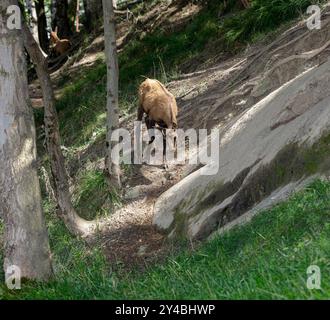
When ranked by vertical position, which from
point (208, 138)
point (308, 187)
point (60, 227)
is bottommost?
point (60, 227)

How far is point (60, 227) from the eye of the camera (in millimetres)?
11078

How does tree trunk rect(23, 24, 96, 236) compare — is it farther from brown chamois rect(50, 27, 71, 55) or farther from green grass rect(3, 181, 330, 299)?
brown chamois rect(50, 27, 71, 55)

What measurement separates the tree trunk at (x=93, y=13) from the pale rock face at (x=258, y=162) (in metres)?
12.1

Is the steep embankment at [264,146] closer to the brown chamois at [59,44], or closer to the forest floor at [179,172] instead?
the forest floor at [179,172]

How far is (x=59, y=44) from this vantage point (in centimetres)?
2245

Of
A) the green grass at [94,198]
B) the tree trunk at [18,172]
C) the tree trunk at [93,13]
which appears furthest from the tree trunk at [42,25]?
the tree trunk at [18,172]

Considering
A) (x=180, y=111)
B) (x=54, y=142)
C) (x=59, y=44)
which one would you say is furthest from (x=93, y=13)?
(x=54, y=142)

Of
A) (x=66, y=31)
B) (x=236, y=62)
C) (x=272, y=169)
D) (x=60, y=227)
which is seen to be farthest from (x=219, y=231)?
(x=66, y=31)

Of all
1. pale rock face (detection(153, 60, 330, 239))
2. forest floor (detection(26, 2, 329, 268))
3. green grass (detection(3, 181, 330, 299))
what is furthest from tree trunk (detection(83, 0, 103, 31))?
green grass (detection(3, 181, 330, 299))

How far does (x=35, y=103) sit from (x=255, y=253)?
542 inches

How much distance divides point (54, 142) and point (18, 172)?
6.98 ft

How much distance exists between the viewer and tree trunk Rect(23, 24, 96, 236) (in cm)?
981

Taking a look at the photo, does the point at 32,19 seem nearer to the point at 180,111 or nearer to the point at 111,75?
the point at 180,111
